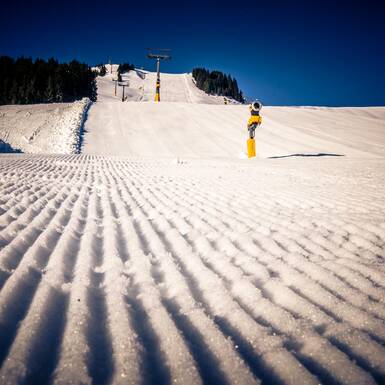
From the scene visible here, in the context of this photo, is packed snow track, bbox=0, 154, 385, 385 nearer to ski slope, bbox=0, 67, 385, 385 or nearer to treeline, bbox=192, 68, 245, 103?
ski slope, bbox=0, 67, 385, 385

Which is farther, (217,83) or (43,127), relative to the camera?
(217,83)

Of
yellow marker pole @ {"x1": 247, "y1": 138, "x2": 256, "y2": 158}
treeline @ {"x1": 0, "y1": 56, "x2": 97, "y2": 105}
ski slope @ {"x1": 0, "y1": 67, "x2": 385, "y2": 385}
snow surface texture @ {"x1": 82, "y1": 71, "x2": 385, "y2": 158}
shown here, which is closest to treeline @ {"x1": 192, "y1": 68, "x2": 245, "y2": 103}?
treeline @ {"x1": 0, "y1": 56, "x2": 97, "y2": 105}

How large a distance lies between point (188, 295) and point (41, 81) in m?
54.0

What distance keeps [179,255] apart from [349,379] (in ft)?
4.85

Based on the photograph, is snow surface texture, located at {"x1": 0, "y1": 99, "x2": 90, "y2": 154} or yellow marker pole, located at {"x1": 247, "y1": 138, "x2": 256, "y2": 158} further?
snow surface texture, located at {"x1": 0, "y1": 99, "x2": 90, "y2": 154}

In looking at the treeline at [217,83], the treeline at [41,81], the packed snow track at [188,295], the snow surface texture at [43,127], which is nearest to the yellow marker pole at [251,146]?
the snow surface texture at [43,127]

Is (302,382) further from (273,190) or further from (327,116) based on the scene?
(327,116)

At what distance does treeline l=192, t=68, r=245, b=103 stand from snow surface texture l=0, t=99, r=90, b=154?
2826 inches

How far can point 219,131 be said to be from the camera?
19.4 m

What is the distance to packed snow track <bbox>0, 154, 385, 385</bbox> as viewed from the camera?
Result: 3.94 feet

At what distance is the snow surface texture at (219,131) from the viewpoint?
1533 centimetres

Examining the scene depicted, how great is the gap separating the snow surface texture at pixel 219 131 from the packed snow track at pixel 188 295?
11.5 metres

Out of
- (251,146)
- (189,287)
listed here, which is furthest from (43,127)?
(189,287)

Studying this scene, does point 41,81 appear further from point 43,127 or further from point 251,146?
point 251,146
